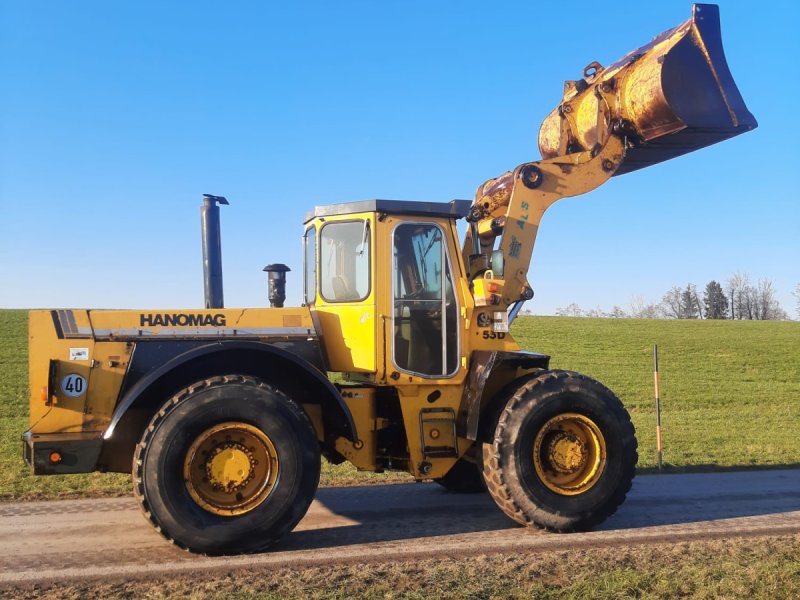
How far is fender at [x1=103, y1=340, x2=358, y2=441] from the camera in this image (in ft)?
19.2

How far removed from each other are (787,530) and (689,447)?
583cm

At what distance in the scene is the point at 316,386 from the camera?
650 centimetres

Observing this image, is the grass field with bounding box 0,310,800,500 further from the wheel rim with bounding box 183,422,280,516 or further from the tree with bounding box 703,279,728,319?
the tree with bounding box 703,279,728,319

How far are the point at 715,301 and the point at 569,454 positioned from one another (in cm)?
9265

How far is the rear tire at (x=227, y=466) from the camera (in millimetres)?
5734

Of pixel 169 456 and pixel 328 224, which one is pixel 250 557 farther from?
pixel 328 224

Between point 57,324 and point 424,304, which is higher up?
point 424,304

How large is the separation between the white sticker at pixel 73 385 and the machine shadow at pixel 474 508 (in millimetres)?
2068

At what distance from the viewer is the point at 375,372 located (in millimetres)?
6836

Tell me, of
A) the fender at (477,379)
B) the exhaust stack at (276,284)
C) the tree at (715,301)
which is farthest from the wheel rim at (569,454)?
the tree at (715,301)

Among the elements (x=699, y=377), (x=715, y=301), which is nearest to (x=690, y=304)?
(x=715, y=301)

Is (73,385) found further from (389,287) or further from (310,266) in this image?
(389,287)

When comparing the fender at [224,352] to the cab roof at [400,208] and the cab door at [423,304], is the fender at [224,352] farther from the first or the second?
the cab roof at [400,208]

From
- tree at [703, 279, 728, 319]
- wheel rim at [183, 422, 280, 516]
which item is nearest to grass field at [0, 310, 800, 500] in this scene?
wheel rim at [183, 422, 280, 516]
